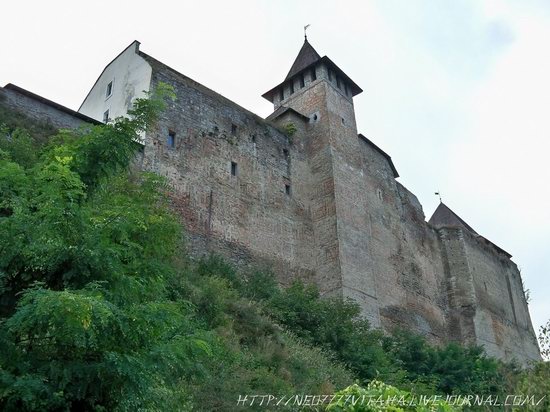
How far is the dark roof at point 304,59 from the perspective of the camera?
25.7 metres

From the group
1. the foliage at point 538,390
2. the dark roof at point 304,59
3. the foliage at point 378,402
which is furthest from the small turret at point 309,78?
the foliage at point 378,402

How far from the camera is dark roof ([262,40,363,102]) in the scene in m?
25.3

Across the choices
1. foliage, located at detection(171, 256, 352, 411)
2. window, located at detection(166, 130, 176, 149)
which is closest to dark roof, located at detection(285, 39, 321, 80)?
window, located at detection(166, 130, 176, 149)

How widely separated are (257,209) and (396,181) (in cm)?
973

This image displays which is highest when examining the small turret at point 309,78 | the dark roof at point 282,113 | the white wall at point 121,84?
the small turret at point 309,78

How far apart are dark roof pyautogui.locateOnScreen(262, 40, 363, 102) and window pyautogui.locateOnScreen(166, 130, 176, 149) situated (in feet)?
28.5

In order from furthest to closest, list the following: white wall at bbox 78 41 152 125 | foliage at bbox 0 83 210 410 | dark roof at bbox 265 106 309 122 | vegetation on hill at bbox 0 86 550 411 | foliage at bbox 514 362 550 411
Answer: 1. dark roof at bbox 265 106 309 122
2. white wall at bbox 78 41 152 125
3. foliage at bbox 514 362 550 411
4. vegetation on hill at bbox 0 86 550 411
5. foliage at bbox 0 83 210 410

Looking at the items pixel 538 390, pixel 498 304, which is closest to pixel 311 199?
pixel 498 304

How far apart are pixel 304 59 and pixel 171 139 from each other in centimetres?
982

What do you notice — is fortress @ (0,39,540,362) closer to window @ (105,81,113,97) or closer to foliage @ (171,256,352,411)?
window @ (105,81,113,97)

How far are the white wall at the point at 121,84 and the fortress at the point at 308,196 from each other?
51 mm

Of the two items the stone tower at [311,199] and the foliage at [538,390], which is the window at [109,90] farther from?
the foliage at [538,390]

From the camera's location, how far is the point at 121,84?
64.6 ft

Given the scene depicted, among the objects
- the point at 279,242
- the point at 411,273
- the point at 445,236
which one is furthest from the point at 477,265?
the point at 279,242
